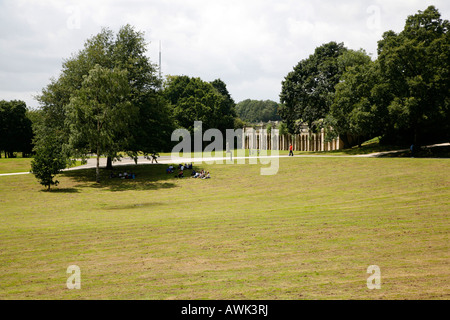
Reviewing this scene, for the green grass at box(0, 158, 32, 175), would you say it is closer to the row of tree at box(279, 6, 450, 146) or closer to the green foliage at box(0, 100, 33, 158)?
the green foliage at box(0, 100, 33, 158)

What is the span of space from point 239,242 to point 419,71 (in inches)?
1406

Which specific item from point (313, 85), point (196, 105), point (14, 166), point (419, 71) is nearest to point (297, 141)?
point (313, 85)

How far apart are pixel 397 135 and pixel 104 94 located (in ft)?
122

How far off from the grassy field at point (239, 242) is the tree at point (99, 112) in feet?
26.1

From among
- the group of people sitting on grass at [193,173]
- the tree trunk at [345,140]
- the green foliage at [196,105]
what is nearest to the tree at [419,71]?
the tree trunk at [345,140]

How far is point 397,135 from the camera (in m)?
46.5

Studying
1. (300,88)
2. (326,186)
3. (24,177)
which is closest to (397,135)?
(300,88)

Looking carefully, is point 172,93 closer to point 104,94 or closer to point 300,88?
point 300,88

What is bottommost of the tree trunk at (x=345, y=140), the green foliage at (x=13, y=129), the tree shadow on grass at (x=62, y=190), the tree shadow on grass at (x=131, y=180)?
the tree shadow on grass at (x=62, y=190)

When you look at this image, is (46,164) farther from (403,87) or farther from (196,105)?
(196,105)

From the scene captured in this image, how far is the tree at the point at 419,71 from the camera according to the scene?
36.6 m

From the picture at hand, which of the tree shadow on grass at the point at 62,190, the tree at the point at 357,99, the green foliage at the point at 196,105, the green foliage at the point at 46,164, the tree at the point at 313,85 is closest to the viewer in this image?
the green foliage at the point at 46,164

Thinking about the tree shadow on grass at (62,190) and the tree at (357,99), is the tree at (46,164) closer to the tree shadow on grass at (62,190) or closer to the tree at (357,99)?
the tree shadow on grass at (62,190)

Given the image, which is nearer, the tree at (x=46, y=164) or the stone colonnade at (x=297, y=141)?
the tree at (x=46, y=164)
